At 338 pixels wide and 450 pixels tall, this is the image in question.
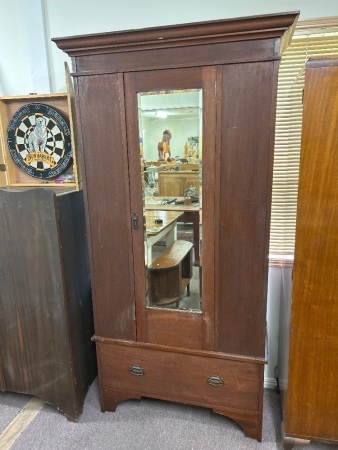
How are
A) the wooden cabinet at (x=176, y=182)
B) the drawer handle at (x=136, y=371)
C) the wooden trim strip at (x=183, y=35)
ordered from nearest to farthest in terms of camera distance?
the wooden trim strip at (x=183, y=35) → the wooden cabinet at (x=176, y=182) → the drawer handle at (x=136, y=371)

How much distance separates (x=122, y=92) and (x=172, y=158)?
1.18 feet

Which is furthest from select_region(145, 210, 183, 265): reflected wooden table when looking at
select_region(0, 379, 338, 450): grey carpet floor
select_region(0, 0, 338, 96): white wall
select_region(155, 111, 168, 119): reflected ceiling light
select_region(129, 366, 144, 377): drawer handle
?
select_region(0, 0, 338, 96): white wall

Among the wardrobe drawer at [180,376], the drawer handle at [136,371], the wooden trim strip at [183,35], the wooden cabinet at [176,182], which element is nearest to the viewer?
the wooden trim strip at [183,35]

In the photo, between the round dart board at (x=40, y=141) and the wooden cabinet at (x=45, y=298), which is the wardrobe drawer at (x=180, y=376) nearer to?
the wooden cabinet at (x=45, y=298)

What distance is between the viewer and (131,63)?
4.40ft

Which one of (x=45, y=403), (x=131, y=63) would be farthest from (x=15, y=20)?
(x=45, y=403)

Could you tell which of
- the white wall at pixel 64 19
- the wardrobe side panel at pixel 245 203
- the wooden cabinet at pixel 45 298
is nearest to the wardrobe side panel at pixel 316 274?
the wardrobe side panel at pixel 245 203

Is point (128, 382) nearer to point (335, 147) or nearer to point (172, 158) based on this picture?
point (172, 158)

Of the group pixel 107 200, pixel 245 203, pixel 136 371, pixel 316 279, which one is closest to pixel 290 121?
pixel 245 203

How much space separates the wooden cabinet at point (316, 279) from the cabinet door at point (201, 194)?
36 cm

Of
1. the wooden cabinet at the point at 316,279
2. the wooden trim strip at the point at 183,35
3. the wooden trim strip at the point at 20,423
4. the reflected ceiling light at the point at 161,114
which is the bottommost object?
the wooden trim strip at the point at 20,423

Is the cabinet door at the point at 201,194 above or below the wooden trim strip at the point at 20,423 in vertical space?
above

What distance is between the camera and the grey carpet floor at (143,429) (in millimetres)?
1597

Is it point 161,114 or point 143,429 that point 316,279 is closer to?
point 161,114
